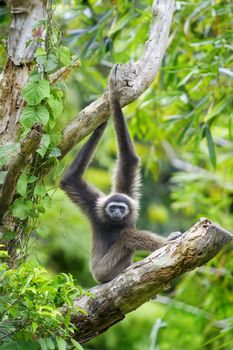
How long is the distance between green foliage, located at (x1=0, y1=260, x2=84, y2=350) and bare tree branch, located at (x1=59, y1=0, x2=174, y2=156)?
119 cm

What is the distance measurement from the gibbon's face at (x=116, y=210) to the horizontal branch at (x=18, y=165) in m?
2.04

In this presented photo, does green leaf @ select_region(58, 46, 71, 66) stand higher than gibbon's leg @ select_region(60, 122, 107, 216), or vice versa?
green leaf @ select_region(58, 46, 71, 66)

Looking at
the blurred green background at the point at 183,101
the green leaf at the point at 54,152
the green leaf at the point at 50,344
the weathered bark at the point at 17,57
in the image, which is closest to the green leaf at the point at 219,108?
the blurred green background at the point at 183,101

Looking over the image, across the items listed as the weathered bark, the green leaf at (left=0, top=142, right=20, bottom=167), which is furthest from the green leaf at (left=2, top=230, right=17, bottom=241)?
the weathered bark

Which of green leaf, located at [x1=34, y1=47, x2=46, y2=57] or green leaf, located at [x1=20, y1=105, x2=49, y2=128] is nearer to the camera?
green leaf, located at [x1=20, y1=105, x2=49, y2=128]

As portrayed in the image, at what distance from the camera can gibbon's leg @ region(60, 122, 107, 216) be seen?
627 centimetres

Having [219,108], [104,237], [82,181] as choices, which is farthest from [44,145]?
[219,108]

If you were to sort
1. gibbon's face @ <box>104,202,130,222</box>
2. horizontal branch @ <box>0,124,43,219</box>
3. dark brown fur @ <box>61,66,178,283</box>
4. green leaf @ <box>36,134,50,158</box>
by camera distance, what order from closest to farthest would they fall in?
horizontal branch @ <box>0,124,43,219</box> → green leaf @ <box>36,134,50,158</box> → dark brown fur @ <box>61,66,178,283</box> → gibbon's face @ <box>104,202,130,222</box>

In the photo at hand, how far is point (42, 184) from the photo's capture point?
5355 millimetres

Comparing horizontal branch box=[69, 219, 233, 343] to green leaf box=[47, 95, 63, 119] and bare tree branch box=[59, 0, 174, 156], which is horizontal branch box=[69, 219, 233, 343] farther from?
green leaf box=[47, 95, 63, 119]

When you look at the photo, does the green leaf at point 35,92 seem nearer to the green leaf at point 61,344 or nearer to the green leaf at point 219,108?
the green leaf at point 61,344

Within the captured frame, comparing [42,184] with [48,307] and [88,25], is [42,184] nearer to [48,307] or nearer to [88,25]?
[48,307]

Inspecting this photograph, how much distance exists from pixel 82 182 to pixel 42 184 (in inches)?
59.3

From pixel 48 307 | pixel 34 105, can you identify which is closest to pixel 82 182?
pixel 34 105
